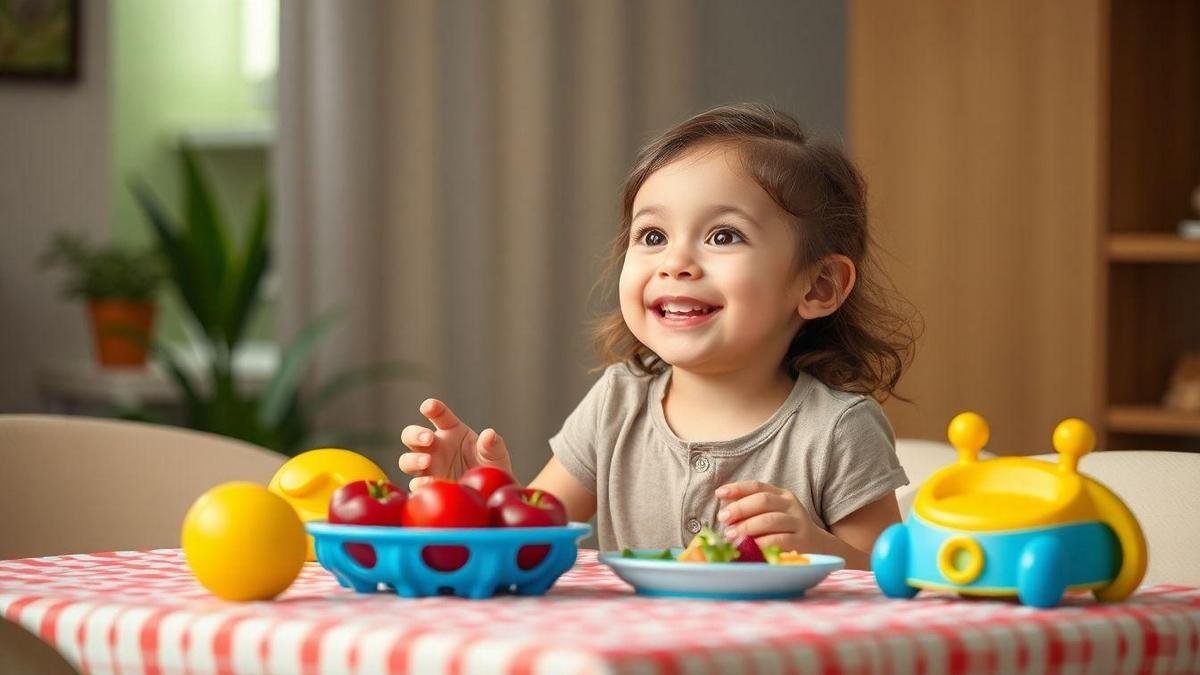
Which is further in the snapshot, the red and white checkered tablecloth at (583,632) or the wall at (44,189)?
the wall at (44,189)

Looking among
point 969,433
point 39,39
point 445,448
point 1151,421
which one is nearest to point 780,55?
point 1151,421

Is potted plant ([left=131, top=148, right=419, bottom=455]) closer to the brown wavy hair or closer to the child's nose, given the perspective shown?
the brown wavy hair

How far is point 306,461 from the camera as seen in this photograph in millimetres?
1277

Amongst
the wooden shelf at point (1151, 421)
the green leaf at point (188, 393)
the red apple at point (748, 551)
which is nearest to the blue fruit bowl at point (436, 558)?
the red apple at point (748, 551)

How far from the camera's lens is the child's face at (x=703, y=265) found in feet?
4.73

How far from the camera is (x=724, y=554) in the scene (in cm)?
104

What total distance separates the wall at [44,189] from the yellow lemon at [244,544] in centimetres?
346

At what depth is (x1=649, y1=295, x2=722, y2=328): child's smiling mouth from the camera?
1.44 metres

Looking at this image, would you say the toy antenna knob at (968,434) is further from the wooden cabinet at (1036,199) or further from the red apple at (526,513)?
the wooden cabinet at (1036,199)

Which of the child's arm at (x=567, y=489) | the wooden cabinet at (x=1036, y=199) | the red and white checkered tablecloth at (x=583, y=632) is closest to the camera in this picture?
the red and white checkered tablecloth at (x=583, y=632)

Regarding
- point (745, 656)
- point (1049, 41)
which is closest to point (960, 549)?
point (745, 656)

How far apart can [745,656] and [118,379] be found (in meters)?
3.36

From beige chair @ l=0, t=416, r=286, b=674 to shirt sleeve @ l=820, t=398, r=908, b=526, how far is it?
2.12 feet

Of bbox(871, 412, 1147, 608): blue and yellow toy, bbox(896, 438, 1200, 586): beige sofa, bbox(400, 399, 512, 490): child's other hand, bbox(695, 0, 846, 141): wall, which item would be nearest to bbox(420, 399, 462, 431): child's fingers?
bbox(400, 399, 512, 490): child's other hand
